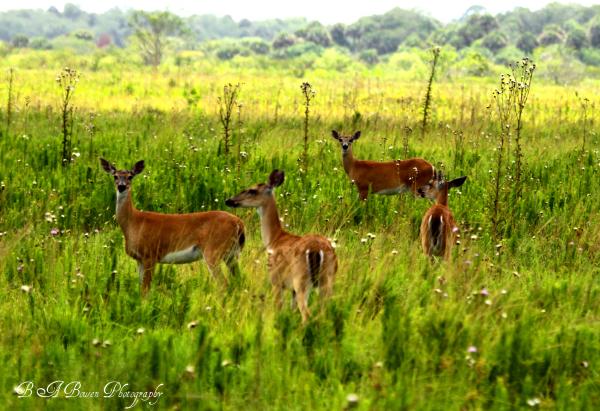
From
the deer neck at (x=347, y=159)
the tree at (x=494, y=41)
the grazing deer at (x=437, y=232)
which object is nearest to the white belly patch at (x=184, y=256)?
the grazing deer at (x=437, y=232)

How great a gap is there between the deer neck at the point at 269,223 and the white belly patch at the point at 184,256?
515 millimetres

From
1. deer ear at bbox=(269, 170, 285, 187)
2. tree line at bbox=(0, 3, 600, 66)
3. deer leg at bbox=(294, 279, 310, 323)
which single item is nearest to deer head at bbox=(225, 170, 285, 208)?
deer ear at bbox=(269, 170, 285, 187)

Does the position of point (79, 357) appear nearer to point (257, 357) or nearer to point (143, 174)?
point (257, 357)

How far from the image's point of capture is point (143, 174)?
9695 millimetres

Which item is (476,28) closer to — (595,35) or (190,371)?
(595,35)

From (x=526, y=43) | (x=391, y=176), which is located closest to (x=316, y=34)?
(x=526, y=43)

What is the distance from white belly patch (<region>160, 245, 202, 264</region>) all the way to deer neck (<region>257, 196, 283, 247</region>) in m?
0.51

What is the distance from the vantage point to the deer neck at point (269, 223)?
6.32m

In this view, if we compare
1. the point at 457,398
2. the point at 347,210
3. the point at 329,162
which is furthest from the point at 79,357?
the point at 329,162

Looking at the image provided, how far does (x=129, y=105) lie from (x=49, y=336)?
15218 millimetres

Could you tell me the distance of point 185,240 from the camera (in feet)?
20.7

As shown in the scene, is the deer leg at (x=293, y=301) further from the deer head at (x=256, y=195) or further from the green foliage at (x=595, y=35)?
the green foliage at (x=595, y=35)

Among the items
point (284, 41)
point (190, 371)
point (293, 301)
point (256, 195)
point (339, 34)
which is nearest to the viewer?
point (190, 371)

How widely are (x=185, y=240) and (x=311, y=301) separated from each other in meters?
1.18
